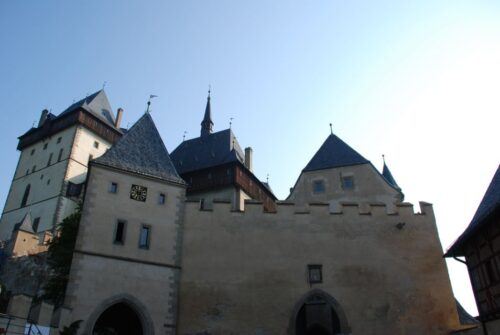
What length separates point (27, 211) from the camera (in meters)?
42.1

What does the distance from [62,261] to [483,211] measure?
1516 cm

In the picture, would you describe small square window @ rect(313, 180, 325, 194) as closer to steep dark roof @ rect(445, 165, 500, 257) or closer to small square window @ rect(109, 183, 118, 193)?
steep dark roof @ rect(445, 165, 500, 257)

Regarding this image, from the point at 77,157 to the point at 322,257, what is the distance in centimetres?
3325

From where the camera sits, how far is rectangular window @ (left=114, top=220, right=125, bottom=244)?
15.8 meters

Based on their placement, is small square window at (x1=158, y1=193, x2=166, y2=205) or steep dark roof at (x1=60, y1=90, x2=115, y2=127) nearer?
small square window at (x1=158, y1=193, x2=166, y2=205)

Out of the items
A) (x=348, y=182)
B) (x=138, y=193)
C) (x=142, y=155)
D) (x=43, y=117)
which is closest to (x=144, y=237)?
(x=138, y=193)

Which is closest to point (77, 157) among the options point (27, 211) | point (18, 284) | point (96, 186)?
point (27, 211)

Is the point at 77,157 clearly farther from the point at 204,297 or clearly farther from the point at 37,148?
the point at 204,297

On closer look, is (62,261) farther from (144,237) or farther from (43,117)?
(43,117)

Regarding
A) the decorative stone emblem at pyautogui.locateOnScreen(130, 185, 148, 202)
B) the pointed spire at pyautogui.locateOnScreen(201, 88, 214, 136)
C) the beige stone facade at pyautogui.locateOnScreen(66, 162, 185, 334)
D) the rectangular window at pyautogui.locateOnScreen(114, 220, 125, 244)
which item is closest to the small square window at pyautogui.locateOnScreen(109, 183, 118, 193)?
the beige stone facade at pyautogui.locateOnScreen(66, 162, 185, 334)

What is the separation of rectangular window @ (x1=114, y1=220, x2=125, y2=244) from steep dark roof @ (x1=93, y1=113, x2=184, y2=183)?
2.11 meters

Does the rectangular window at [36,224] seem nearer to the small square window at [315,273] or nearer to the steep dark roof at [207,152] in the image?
the steep dark roof at [207,152]

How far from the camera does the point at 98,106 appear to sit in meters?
48.5

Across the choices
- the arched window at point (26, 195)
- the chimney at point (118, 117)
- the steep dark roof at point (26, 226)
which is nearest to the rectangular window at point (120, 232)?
the steep dark roof at point (26, 226)
